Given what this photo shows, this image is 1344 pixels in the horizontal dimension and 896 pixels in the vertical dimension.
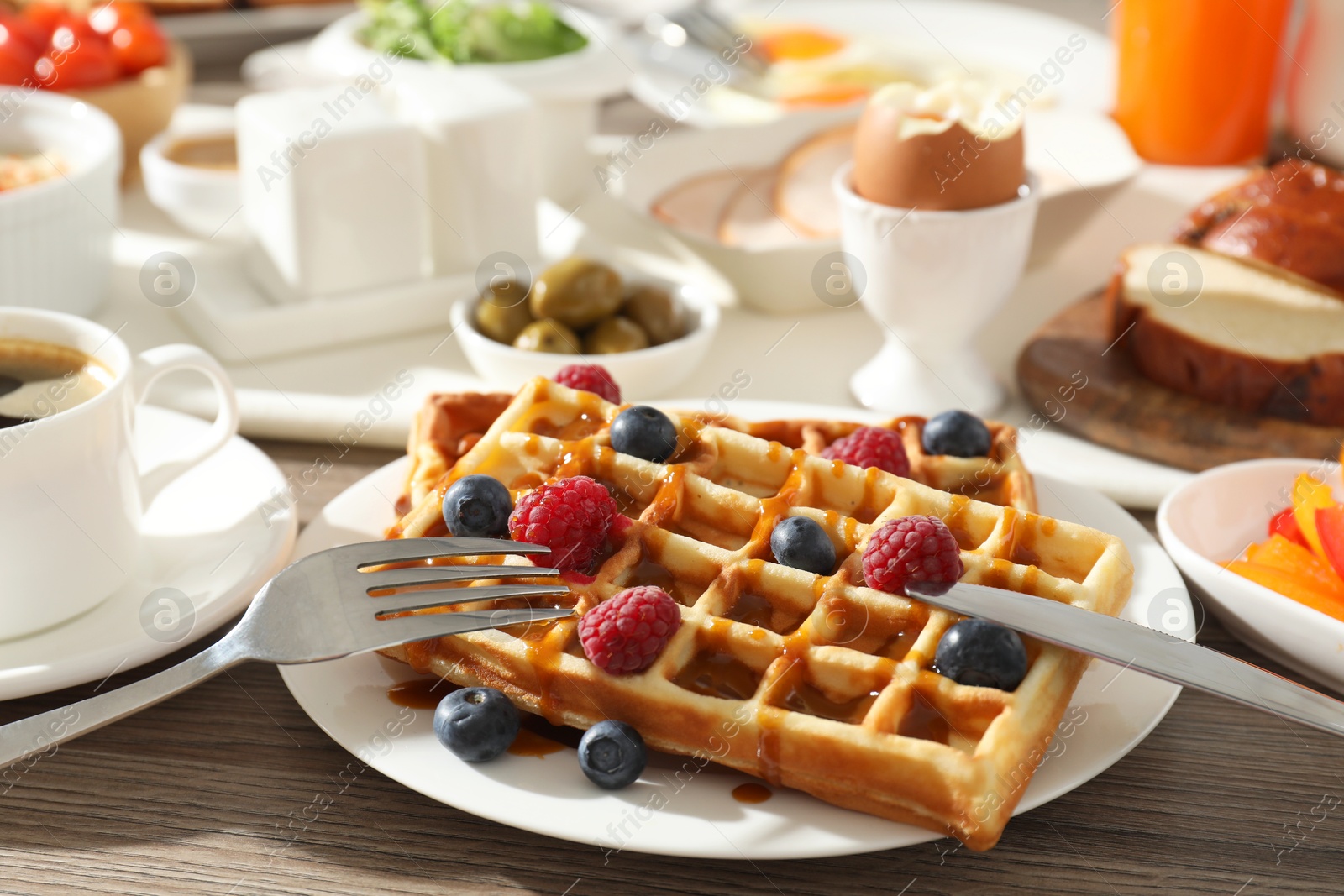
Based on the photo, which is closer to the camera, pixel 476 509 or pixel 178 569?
pixel 476 509

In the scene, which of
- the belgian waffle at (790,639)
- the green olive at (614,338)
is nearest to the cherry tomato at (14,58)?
the green olive at (614,338)

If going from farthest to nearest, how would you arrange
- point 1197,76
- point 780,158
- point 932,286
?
point 1197,76, point 780,158, point 932,286

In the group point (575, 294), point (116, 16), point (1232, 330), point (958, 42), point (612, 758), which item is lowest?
point (958, 42)

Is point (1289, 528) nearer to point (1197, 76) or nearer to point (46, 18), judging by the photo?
point (1197, 76)

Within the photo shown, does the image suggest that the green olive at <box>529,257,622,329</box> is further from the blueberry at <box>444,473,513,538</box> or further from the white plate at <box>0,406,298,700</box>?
the blueberry at <box>444,473,513,538</box>

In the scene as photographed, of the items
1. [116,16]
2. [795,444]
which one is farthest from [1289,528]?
[116,16]

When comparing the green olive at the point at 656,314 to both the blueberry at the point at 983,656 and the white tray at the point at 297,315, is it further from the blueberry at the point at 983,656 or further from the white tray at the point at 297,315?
the blueberry at the point at 983,656

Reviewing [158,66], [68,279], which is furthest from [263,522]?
[158,66]
